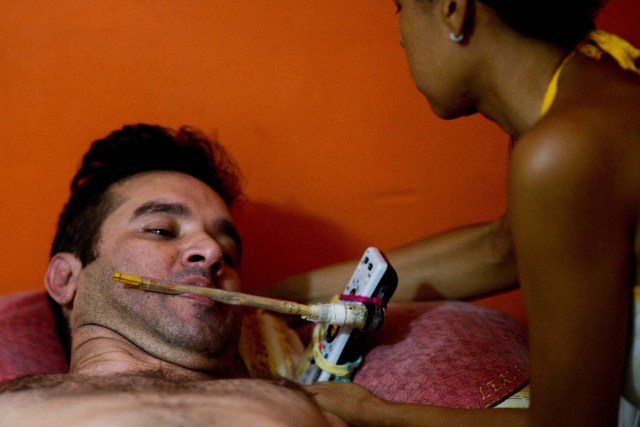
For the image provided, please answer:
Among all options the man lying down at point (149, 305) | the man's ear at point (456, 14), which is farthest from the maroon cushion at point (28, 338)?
the man's ear at point (456, 14)

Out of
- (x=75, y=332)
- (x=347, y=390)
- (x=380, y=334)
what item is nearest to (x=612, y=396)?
(x=347, y=390)

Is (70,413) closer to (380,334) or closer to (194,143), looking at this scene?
(380,334)

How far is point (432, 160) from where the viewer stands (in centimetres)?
175

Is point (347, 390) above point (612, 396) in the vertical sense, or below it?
below

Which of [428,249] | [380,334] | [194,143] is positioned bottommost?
[380,334]

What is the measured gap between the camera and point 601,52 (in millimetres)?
876

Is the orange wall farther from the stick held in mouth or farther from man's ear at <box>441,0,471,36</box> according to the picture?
man's ear at <box>441,0,471,36</box>

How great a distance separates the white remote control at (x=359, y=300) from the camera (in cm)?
120

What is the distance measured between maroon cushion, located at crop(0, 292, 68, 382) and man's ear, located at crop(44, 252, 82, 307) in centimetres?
4

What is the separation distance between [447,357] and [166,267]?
18.0 inches

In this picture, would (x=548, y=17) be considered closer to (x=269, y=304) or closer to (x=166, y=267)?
(x=269, y=304)

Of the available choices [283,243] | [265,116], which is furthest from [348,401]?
[265,116]

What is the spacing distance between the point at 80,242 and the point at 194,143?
12.5 inches

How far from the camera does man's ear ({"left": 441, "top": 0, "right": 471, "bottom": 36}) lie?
0.87m
